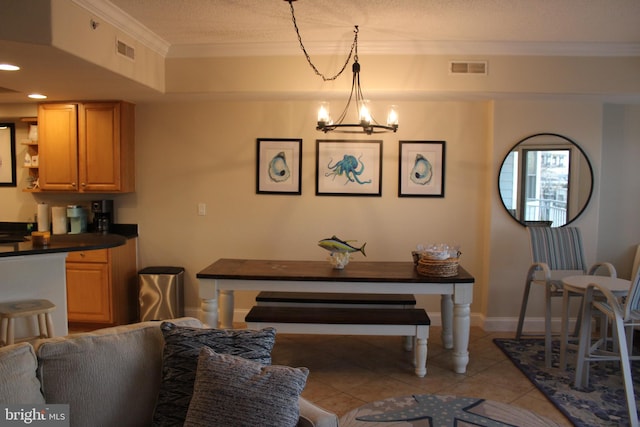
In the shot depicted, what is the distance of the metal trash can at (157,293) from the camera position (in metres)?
4.38

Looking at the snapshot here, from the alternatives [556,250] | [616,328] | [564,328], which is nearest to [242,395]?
[616,328]

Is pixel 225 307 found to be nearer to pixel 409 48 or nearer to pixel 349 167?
pixel 349 167

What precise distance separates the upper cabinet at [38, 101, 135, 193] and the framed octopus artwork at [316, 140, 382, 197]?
1.90m

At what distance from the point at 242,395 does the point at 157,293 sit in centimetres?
315

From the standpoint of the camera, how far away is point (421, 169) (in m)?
4.41

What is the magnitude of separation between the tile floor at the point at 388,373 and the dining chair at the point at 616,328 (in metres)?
0.36

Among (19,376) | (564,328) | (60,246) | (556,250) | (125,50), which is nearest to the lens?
(19,376)

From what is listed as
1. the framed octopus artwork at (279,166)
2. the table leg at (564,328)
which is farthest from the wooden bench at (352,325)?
the framed octopus artwork at (279,166)

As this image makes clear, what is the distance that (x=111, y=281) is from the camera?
423cm

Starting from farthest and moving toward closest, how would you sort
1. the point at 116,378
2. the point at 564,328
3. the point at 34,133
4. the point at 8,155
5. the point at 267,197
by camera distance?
the point at 8,155
the point at 34,133
the point at 267,197
the point at 564,328
the point at 116,378

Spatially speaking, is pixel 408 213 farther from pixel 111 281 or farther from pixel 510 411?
pixel 111 281

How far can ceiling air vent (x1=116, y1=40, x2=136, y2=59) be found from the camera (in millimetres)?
3455

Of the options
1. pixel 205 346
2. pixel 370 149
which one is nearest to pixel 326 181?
pixel 370 149

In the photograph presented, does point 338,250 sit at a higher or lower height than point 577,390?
higher
